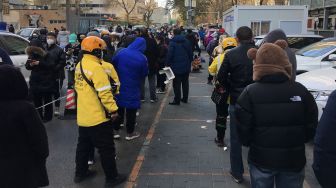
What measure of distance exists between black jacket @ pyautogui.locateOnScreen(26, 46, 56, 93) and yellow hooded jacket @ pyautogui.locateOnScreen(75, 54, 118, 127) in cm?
318

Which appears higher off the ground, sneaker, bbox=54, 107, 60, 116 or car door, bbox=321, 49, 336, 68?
car door, bbox=321, 49, 336, 68

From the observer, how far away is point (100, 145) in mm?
4895

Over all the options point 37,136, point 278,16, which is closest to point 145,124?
point 37,136

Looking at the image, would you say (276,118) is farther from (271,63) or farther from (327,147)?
(327,147)

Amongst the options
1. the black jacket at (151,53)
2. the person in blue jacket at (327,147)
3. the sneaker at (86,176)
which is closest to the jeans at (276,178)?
the person in blue jacket at (327,147)

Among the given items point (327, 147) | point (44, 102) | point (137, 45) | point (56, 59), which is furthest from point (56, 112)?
point (327, 147)

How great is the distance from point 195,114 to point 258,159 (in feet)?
18.8

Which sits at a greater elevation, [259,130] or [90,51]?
[90,51]

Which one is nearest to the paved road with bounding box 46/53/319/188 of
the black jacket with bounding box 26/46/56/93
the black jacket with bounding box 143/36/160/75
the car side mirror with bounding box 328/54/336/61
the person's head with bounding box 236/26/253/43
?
the black jacket with bounding box 26/46/56/93

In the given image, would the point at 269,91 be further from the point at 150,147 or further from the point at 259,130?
the point at 150,147

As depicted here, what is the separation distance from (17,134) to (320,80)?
5.35 meters

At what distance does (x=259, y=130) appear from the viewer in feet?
10.3

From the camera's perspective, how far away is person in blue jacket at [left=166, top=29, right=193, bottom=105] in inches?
387

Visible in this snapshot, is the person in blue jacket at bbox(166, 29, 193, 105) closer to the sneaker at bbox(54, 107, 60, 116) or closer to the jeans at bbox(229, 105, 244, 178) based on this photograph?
the sneaker at bbox(54, 107, 60, 116)
